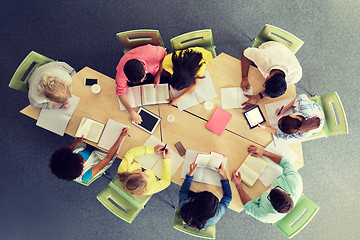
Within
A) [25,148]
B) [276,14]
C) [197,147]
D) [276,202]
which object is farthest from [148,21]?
[276,202]

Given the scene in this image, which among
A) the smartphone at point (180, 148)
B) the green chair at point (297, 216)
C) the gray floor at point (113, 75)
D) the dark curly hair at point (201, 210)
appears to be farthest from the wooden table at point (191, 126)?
the gray floor at point (113, 75)

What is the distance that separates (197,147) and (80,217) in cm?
178

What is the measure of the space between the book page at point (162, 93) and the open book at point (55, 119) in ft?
2.54

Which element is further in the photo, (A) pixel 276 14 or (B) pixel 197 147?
(A) pixel 276 14

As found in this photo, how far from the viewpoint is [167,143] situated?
2.00 metres

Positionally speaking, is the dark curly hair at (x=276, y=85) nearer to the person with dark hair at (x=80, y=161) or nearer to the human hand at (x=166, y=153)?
the human hand at (x=166, y=153)

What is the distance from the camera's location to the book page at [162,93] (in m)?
2.04

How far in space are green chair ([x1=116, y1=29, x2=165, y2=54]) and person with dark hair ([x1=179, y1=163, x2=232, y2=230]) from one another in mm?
1183

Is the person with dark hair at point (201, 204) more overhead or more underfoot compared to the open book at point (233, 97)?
more underfoot

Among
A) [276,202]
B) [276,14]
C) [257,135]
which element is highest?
[276,14]

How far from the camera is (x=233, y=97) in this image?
2049 mm

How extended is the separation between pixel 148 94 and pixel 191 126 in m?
0.49

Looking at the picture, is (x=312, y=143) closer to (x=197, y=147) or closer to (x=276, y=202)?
(x=276, y=202)

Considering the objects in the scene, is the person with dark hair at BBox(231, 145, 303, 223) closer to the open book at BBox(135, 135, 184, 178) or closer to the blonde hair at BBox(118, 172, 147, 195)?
the open book at BBox(135, 135, 184, 178)
